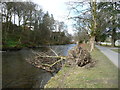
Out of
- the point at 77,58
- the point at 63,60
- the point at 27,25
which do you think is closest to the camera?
the point at 77,58

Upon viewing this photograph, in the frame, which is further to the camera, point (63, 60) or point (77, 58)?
point (63, 60)

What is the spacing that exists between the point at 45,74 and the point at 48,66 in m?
0.67

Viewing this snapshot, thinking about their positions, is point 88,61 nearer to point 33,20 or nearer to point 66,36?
point 33,20

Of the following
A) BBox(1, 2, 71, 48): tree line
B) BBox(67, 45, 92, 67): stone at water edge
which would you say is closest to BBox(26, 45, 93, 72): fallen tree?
BBox(67, 45, 92, 67): stone at water edge

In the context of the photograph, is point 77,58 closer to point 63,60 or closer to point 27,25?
point 63,60

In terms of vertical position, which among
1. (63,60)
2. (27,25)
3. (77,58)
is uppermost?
(27,25)

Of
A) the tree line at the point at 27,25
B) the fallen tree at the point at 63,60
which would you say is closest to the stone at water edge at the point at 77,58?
the fallen tree at the point at 63,60

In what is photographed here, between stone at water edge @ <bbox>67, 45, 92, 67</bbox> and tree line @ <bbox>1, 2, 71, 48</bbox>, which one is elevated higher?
tree line @ <bbox>1, 2, 71, 48</bbox>

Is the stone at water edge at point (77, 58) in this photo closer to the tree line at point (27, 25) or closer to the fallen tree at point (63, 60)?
the fallen tree at point (63, 60)

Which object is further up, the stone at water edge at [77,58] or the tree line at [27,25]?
the tree line at [27,25]

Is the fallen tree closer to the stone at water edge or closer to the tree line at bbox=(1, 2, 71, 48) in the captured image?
the stone at water edge

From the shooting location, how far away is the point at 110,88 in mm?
4328

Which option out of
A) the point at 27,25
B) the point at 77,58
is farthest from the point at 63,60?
the point at 27,25

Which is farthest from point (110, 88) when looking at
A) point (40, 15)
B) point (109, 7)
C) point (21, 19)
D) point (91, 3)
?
point (40, 15)
